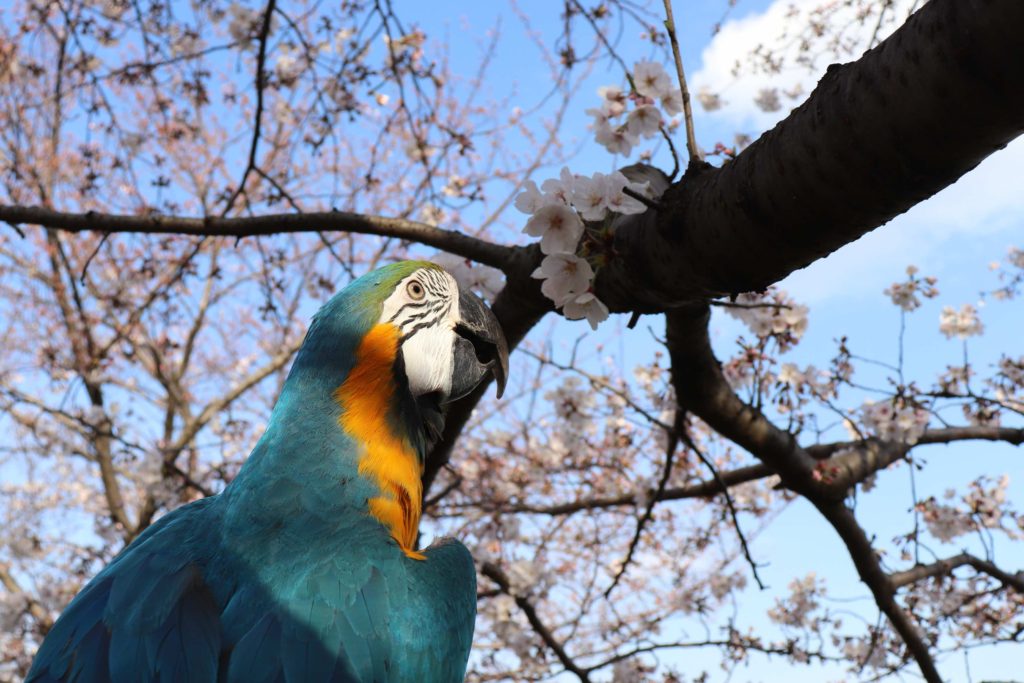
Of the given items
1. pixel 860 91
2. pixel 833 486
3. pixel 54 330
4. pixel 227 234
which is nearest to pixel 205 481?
pixel 54 330

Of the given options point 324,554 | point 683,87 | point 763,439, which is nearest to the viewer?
point 324,554

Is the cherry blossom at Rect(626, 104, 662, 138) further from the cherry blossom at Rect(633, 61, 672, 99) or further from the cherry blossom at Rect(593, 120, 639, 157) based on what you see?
the cherry blossom at Rect(633, 61, 672, 99)

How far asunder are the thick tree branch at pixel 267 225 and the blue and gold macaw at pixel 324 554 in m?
0.60

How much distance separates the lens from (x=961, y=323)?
5785mm

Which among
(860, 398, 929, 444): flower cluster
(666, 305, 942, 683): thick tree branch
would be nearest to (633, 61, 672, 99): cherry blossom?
(666, 305, 942, 683): thick tree branch

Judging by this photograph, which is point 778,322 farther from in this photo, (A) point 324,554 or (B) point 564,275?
(A) point 324,554

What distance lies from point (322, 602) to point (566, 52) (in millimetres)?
3548

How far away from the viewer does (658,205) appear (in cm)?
181

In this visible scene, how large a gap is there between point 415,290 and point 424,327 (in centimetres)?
11

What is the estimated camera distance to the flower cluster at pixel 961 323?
5.76 meters

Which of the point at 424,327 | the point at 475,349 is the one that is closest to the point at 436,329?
the point at 424,327

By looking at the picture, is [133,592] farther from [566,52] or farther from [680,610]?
[680,610]

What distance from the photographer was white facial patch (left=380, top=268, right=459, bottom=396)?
2.07m

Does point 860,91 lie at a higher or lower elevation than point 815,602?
lower
